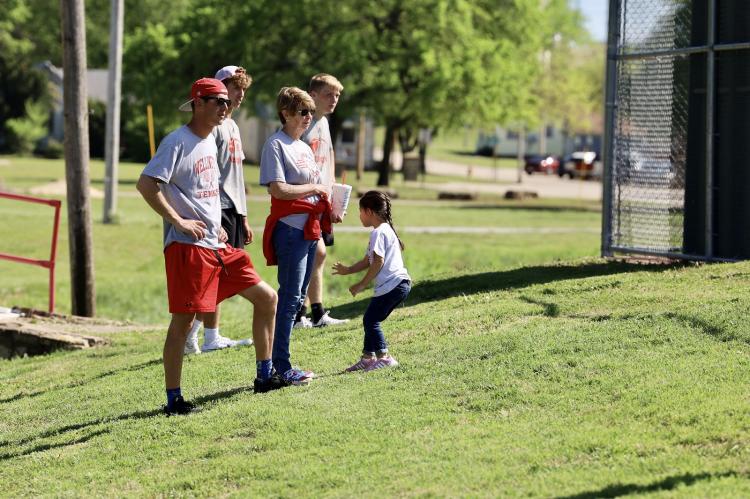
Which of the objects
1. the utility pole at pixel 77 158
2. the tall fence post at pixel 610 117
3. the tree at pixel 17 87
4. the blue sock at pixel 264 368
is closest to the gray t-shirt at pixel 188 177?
the blue sock at pixel 264 368

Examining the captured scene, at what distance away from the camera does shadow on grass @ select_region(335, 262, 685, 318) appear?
37.6 ft

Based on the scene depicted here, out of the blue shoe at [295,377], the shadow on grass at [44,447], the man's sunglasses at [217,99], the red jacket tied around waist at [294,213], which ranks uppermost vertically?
the man's sunglasses at [217,99]

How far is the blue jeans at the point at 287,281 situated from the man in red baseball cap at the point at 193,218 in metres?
0.43

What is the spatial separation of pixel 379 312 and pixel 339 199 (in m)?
0.89

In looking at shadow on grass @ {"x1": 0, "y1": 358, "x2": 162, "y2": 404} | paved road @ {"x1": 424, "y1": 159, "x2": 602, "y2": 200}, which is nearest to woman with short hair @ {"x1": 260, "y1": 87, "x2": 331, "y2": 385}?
shadow on grass @ {"x1": 0, "y1": 358, "x2": 162, "y2": 404}

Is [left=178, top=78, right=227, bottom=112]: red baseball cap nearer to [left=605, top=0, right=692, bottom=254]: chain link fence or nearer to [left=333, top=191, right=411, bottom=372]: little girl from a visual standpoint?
[left=333, top=191, right=411, bottom=372]: little girl

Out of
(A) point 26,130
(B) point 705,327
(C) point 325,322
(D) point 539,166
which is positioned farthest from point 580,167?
(B) point 705,327

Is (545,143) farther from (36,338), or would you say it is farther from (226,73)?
(226,73)

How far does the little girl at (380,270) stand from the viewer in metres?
8.09

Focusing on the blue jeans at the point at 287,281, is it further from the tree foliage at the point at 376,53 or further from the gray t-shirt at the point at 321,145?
the tree foliage at the point at 376,53

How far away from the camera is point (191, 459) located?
6.84m

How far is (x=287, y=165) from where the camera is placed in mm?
8203

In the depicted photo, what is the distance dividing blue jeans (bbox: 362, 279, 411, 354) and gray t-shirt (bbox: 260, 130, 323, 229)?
2.28 feet

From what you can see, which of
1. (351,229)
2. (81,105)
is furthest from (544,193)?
(81,105)
